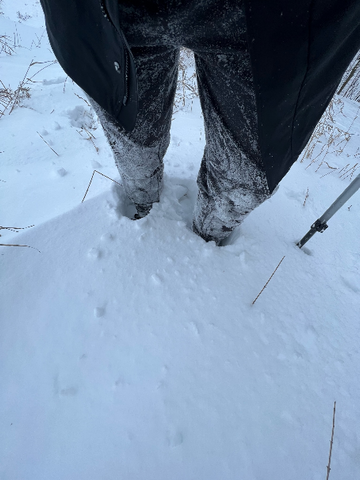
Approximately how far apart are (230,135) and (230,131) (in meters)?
0.01

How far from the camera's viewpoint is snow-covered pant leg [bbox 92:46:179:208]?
68 centimetres

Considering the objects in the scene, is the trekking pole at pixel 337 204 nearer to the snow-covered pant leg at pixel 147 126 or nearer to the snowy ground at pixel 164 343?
the snowy ground at pixel 164 343

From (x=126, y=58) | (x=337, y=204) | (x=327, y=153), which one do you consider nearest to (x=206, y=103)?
(x=126, y=58)

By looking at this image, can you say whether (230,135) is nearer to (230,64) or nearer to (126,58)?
(230,64)

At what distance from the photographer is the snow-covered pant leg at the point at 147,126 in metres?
0.68

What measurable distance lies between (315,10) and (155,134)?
0.63 m

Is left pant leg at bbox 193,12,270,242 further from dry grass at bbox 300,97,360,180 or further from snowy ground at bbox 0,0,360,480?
dry grass at bbox 300,97,360,180

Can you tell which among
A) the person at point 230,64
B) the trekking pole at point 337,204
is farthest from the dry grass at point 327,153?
the person at point 230,64

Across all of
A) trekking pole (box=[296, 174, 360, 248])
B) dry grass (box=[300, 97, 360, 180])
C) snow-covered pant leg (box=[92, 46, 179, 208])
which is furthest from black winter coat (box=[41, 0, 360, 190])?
dry grass (box=[300, 97, 360, 180])

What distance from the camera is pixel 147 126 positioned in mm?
818

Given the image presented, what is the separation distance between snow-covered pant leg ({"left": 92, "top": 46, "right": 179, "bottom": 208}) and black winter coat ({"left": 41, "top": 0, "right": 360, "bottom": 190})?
0.15 meters

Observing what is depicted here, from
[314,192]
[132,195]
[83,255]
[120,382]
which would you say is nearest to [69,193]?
[132,195]

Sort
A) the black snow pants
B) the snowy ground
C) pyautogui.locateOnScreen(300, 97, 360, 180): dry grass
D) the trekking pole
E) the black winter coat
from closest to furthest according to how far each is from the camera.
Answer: the black winter coat → the black snow pants → the snowy ground → the trekking pole → pyautogui.locateOnScreen(300, 97, 360, 180): dry grass

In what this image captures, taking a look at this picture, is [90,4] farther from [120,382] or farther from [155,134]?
[120,382]
